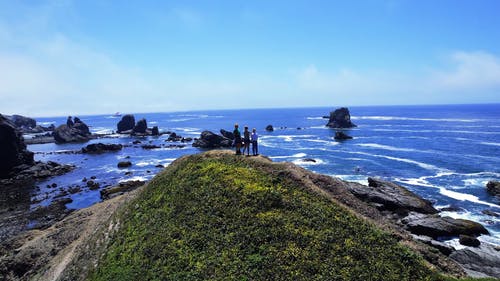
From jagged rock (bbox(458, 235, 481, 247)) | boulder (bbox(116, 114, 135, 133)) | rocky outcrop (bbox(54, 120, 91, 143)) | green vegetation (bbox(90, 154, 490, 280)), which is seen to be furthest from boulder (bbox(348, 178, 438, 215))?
boulder (bbox(116, 114, 135, 133))

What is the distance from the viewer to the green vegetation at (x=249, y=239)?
16.4 m

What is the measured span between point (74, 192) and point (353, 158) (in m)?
62.3

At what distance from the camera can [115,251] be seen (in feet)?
71.4

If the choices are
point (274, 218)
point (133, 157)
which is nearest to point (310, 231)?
point (274, 218)

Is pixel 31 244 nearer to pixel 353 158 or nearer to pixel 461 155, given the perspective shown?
pixel 353 158

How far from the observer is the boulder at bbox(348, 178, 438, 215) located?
38.9 m

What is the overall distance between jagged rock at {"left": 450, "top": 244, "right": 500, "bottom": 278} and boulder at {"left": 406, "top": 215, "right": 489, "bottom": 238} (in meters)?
4.61

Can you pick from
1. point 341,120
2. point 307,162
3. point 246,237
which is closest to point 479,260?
point 246,237

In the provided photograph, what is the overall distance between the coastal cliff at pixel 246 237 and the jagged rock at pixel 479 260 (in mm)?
9220

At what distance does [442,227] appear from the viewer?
34.4 meters

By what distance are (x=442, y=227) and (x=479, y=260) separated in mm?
6798

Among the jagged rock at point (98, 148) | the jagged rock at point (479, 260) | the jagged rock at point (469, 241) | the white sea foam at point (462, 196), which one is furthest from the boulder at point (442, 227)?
the jagged rock at point (98, 148)

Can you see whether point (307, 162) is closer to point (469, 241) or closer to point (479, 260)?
point (469, 241)

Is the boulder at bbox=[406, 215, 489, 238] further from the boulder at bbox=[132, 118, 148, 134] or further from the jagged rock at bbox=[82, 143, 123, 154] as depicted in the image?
the boulder at bbox=[132, 118, 148, 134]
